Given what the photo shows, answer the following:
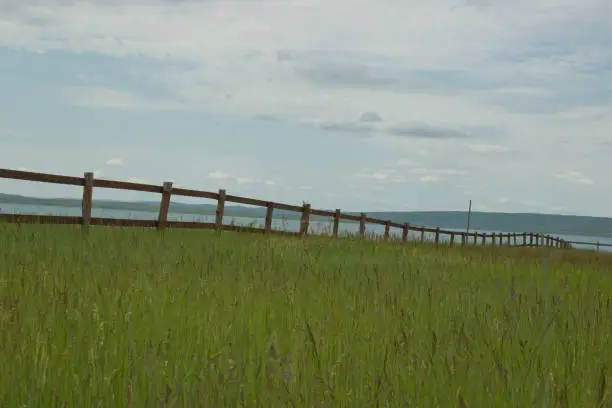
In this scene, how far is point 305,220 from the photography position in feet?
74.0

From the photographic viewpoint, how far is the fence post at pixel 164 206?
59.5ft

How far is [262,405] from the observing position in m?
3.17

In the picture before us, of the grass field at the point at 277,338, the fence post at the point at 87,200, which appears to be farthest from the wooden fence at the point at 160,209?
the grass field at the point at 277,338

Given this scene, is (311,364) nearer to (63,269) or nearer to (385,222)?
(63,269)

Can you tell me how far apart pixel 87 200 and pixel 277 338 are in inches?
500

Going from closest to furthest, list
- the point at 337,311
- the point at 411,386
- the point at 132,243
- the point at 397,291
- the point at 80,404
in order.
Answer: the point at 80,404, the point at 411,386, the point at 337,311, the point at 397,291, the point at 132,243

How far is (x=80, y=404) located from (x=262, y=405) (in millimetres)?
783

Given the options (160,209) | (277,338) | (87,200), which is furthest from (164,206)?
(277,338)

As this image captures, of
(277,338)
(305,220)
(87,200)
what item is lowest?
(277,338)

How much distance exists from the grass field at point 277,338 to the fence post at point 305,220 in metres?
11.9

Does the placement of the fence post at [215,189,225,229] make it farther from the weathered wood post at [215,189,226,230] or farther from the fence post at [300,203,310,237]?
the fence post at [300,203,310,237]

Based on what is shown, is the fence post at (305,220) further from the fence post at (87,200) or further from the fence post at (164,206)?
the fence post at (87,200)

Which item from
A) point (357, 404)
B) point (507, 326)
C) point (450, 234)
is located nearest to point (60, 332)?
point (357, 404)

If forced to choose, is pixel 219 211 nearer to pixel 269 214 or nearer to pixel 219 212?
pixel 219 212
